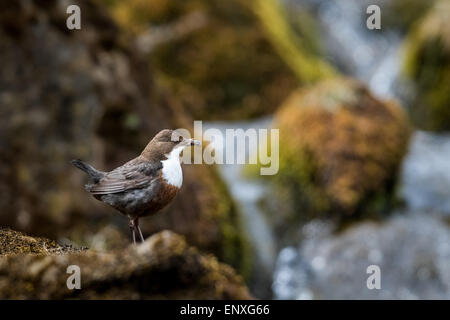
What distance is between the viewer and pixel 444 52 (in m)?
12.0

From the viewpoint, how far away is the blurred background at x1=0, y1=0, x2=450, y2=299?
5.63m

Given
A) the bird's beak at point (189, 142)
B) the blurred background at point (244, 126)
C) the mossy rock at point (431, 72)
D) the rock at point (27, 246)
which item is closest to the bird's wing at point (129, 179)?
the bird's beak at point (189, 142)

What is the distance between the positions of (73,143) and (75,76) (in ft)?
2.33

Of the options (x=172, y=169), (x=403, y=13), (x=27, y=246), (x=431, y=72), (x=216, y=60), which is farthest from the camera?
(x=403, y=13)

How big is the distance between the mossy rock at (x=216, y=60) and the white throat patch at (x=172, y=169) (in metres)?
8.74

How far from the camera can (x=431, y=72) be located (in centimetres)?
1230

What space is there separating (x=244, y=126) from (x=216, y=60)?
1774mm

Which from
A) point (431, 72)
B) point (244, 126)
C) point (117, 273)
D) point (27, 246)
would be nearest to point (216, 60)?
point (244, 126)

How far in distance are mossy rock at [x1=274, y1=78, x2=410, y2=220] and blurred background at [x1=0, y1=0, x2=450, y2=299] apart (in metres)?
0.02

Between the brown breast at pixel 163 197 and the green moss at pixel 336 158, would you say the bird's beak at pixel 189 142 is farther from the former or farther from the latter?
the green moss at pixel 336 158

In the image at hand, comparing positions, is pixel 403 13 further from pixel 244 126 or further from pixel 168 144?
pixel 168 144

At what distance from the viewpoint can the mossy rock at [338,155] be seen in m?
7.84

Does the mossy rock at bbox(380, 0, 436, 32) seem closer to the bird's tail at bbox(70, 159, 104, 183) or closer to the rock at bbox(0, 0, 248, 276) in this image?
the rock at bbox(0, 0, 248, 276)

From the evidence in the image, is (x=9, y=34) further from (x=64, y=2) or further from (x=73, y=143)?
(x=73, y=143)
